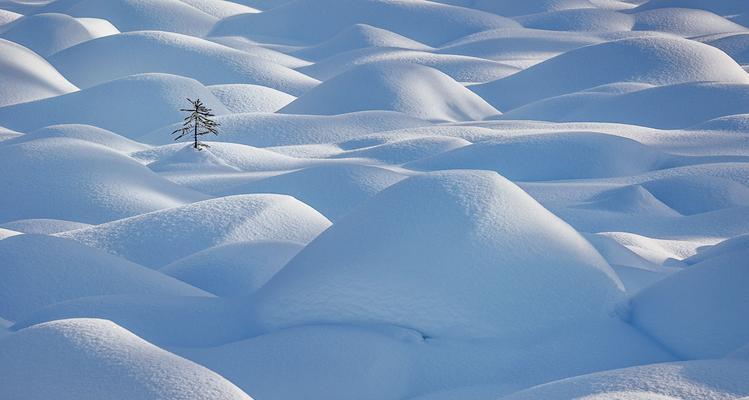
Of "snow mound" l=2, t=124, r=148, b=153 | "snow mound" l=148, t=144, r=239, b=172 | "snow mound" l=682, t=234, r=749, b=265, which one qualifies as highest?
"snow mound" l=2, t=124, r=148, b=153

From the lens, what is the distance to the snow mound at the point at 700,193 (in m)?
4.55

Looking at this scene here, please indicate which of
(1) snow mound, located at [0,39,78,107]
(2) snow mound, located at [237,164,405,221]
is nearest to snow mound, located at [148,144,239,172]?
(2) snow mound, located at [237,164,405,221]

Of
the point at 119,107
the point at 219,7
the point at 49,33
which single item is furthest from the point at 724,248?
the point at 219,7

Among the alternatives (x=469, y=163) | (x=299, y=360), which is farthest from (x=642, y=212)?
(x=299, y=360)

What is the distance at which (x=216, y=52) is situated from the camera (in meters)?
9.01

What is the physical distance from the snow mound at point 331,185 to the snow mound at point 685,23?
903cm

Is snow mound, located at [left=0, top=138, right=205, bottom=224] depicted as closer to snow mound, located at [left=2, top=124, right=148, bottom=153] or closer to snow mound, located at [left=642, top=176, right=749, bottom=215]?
snow mound, located at [left=2, top=124, right=148, bottom=153]

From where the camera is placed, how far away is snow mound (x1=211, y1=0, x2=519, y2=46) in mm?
12516

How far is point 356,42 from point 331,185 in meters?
6.90

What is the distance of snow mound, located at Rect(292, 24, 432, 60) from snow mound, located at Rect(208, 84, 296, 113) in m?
3.15

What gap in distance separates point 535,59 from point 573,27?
→ 2406mm

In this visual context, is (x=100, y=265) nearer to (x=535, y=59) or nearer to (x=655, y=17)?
(x=535, y=59)

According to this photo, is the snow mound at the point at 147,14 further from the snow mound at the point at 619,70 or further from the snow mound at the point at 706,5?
the snow mound at the point at 706,5

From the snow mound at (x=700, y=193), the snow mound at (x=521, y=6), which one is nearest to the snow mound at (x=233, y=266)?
the snow mound at (x=700, y=193)
